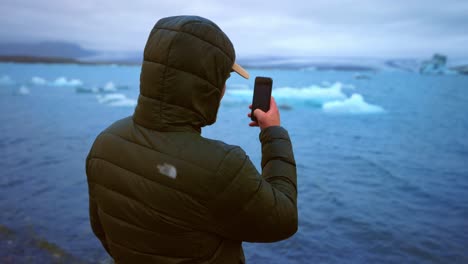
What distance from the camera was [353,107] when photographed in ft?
81.9

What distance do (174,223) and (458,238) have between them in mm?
6064

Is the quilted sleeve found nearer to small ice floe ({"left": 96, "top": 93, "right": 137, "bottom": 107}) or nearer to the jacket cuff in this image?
the jacket cuff

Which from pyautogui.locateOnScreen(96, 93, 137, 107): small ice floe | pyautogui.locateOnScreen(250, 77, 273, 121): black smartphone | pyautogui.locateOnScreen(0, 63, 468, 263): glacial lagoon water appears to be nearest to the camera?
pyautogui.locateOnScreen(250, 77, 273, 121): black smartphone

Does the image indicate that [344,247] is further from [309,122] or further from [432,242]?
[309,122]

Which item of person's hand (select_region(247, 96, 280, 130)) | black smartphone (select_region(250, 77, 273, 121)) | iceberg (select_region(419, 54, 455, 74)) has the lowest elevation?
iceberg (select_region(419, 54, 455, 74))

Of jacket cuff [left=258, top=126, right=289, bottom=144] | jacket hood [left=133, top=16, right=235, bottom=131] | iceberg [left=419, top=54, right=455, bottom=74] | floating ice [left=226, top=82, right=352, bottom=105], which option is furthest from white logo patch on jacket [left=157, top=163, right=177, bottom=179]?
iceberg [left=419, top=54, right=455, bottom=74]

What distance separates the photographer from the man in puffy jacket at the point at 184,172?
1312mm

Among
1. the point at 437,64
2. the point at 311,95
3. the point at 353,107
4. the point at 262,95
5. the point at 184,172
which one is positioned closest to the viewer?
the point at 184,172

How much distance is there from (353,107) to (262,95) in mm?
24387

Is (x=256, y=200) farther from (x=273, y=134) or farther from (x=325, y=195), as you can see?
(x=325, y=195)

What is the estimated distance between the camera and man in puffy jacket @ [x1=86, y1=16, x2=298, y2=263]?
4.30ft

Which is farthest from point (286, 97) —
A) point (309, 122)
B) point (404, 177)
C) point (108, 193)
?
point (108, 193)

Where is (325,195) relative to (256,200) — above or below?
below

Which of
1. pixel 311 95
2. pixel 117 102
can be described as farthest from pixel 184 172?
pixel 311 95
